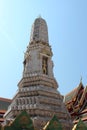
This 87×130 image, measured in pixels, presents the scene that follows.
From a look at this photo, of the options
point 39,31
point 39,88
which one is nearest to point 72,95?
point 39,31

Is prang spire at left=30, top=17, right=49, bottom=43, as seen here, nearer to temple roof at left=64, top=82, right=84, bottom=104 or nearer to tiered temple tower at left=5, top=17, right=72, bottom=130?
tiered temple tower at left=5, top=17, right=72, bottom=130

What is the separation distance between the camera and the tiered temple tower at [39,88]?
22970mm

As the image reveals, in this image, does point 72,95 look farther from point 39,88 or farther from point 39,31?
point 39,88

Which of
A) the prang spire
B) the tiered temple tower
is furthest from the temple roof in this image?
the prang spire

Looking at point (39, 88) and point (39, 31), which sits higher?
point (39, 31)

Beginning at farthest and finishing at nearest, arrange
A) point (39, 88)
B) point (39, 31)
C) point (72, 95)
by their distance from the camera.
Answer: point (72, 95) → point (39, 31) → point (39, 88)

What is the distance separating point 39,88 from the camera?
2467 cm

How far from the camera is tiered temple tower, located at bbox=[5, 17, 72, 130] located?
2297cm

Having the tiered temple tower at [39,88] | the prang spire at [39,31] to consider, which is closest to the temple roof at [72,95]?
the tiered temple tower at [39,88]

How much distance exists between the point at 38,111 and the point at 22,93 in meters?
2.77

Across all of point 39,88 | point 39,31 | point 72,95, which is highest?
point 39,31

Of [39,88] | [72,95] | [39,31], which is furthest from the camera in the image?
[72,95]

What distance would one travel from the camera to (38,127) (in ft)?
70.8

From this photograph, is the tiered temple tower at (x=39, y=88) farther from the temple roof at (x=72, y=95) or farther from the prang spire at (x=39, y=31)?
the temple roof at (x=72, y=95)
